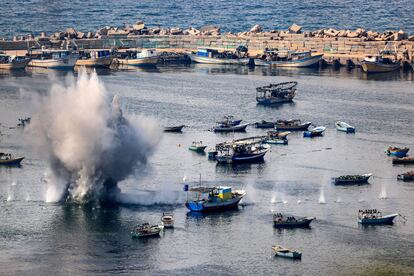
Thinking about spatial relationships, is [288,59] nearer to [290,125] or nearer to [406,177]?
[290,125]

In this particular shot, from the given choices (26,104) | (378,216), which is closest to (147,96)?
Result: (26,104)

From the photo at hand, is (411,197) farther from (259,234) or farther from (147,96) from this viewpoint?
(147,96)

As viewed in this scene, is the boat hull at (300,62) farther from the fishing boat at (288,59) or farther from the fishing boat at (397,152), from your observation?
the fishing boat at (397,152)

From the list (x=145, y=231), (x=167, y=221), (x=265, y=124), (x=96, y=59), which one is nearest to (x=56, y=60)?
(x=96, y=59)

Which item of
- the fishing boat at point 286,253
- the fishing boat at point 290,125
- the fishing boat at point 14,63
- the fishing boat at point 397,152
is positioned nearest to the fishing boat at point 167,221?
the fishing boat at point 286,253

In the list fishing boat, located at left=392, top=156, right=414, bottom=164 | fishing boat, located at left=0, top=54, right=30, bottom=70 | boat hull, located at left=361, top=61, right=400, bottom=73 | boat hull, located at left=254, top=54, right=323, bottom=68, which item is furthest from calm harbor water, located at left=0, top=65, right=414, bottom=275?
boat hull, located at left=254, top=54, right=323, bottom=68

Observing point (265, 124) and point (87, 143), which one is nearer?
point (87, 143)
